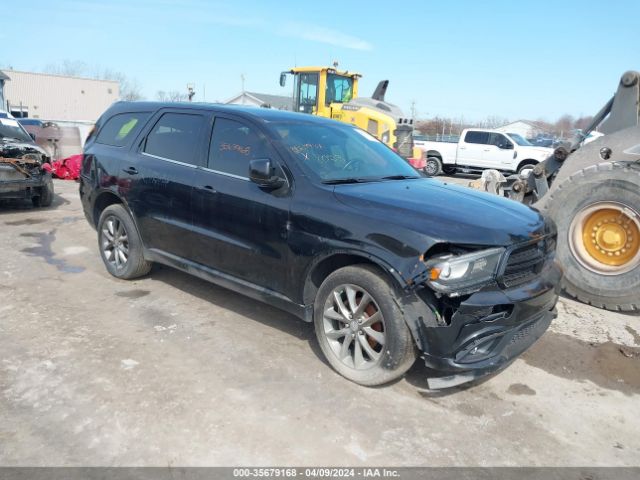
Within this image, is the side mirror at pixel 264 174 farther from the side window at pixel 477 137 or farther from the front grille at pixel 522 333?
the side window at pixel 477 137

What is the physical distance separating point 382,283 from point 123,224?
3265 mm

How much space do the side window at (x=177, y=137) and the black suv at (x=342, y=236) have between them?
0.01 meters

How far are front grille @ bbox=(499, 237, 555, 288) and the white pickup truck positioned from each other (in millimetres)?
15538

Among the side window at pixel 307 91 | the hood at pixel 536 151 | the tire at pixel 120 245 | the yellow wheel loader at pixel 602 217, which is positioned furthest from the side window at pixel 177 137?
the hood at pixel 536 151

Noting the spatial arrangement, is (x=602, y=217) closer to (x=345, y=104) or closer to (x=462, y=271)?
(x=462, y=271)

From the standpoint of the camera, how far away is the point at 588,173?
17.2 feet

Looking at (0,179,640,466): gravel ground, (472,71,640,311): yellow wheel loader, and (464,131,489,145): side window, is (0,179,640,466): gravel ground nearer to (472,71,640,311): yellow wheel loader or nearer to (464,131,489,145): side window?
(472,71,640,311): yellow wheel loader

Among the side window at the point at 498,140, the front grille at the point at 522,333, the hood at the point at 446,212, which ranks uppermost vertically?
the side window at the point at 498,140

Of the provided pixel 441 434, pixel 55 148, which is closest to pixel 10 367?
pixel 441 434

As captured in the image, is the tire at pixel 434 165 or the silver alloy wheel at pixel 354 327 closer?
the silver alloy wheel at pixel 354 327

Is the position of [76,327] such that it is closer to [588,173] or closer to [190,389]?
[190,389]

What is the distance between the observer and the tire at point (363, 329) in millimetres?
3256

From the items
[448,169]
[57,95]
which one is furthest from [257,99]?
[448,169]

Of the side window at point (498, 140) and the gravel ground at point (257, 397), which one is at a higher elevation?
the side window at point (498, 140)
